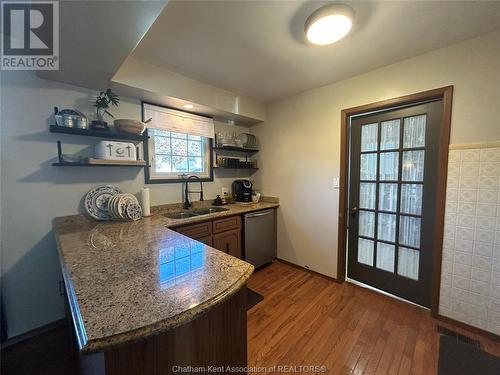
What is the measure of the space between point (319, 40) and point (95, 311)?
Answer: 6.31 feet

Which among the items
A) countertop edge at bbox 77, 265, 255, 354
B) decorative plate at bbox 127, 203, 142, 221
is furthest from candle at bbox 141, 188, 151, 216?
countertop edge at bbox 77, 265, 255, 354

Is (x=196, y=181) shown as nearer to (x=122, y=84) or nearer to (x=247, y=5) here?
(x=122, y=84)

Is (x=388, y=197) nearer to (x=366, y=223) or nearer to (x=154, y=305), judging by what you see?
(x=366, y=223)

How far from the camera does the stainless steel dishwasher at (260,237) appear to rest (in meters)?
2.50

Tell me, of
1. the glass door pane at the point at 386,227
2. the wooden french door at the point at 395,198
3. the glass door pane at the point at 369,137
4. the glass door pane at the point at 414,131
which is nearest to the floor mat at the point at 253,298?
the wooden french door at the point at 395,198

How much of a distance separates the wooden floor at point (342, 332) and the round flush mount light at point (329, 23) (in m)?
2.25

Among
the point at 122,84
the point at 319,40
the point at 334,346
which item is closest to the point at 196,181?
the point at 122,84

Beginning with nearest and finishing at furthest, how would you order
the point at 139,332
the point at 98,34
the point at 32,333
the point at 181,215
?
the point at 139,332
the point at 98,34
the point at 32,333
the point at 181,215

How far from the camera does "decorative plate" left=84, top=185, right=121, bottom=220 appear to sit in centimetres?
182

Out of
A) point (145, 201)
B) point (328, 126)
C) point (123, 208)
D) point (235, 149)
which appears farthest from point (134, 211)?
point (328, 126)

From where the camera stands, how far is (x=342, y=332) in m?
1.64

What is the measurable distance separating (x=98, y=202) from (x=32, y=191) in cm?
44

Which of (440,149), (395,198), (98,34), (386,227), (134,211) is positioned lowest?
(386,227)

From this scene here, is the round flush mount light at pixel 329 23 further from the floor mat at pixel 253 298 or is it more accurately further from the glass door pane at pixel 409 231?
the floor mat at pixel 253 298
